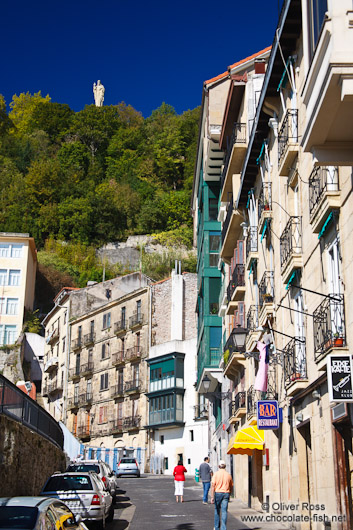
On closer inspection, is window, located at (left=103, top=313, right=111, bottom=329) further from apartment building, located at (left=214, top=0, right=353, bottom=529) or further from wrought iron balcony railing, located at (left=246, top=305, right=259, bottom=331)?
wrought iron balcony railing, located at (left=246, top=305, right=259, bottom=331)

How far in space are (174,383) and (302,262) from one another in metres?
36.2

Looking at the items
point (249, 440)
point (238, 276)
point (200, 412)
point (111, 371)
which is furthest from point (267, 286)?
point (111, 371)

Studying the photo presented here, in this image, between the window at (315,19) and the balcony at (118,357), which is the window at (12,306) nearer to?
the balcony at (118,357)

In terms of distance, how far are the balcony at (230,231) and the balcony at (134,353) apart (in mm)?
25312

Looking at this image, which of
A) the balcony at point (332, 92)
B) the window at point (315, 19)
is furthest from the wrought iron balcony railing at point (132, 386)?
the window at point (315, 19)

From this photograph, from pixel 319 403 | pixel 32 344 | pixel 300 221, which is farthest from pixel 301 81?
pixel 32 344

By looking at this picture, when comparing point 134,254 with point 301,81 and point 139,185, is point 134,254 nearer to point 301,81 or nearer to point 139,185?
point 139,185

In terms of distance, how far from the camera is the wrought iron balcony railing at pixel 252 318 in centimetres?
2267

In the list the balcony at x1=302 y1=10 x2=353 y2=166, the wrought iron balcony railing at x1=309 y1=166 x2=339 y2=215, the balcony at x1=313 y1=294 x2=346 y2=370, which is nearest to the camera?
the balcony at x1=302 y1=10 x2=353 y2=166

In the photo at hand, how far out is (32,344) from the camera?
69.7 metres

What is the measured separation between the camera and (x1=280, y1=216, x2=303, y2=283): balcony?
1570 centimetres

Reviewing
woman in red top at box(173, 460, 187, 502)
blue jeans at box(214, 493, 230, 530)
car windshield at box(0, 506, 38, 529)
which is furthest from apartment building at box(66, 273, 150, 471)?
car windshield at box(0, 506, 38, 529)

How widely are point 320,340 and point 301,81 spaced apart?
6.09 m

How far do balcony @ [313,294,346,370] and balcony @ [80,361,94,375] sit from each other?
156 feet
